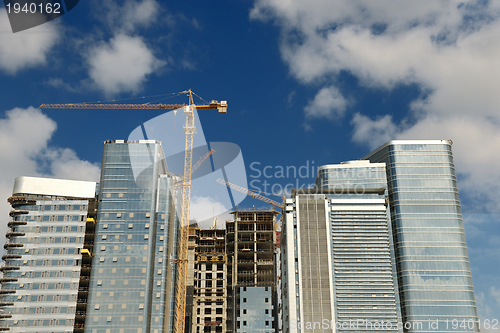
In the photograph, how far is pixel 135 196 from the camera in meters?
166

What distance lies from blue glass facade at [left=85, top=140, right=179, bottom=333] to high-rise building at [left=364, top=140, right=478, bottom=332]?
76.0 meters

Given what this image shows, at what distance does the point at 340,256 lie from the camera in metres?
163

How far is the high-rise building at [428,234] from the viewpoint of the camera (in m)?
155

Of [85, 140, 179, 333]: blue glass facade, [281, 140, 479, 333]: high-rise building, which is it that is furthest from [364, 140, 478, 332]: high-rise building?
[85, 140, 179, 333]: blue glass facade

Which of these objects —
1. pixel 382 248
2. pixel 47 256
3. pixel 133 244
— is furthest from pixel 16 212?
pixel 382 248

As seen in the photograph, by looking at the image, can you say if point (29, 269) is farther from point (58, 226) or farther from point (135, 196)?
point (135, 196)

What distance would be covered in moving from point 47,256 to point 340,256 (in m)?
93.2

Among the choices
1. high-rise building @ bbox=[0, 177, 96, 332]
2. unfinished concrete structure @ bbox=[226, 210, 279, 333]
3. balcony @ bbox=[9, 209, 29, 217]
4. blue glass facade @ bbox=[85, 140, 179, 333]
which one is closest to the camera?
high-rise building @ bbox=[0, 177, 96, 332]

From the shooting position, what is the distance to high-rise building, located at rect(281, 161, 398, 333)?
512 feet

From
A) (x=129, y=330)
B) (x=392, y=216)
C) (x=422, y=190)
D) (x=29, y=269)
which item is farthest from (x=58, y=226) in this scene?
(x=422, y=190)

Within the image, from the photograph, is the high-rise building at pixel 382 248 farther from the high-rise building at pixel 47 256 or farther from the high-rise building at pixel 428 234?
the high-rise building at pixel 47 256

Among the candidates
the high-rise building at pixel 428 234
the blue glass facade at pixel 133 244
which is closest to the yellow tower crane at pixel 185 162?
the blue glass facade at pixel 133 244

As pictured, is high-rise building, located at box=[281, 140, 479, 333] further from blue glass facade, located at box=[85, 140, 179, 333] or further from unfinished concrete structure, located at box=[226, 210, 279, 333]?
blue glass facade, located at box=[85, 140, 179, 333]

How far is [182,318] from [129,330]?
2541cm
